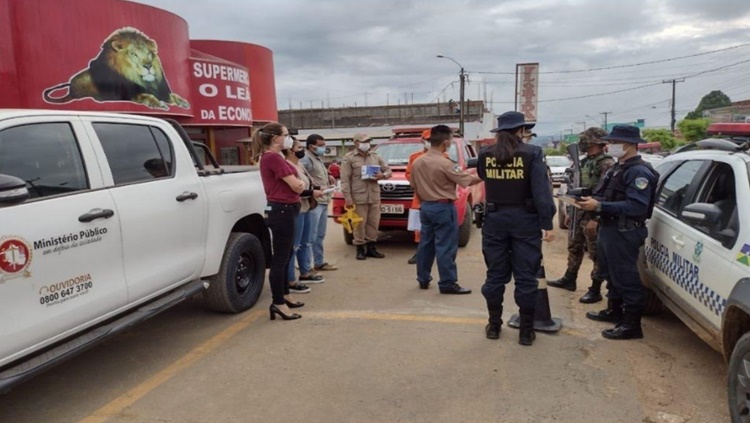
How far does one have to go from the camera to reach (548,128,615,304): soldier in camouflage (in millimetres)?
5105

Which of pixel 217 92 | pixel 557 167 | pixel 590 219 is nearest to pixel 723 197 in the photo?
pixel 590 219

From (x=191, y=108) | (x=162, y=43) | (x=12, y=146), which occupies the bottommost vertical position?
(x=12, y=146)

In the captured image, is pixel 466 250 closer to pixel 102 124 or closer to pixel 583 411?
pixel 583 411

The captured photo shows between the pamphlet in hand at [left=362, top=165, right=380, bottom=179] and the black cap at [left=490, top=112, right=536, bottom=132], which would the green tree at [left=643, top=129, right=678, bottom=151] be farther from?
the black cap at [left=490, top=112, right=536, bottom=132]

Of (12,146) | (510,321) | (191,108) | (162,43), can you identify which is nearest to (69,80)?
(162,43)

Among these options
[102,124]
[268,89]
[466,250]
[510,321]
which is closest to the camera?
[102,124]

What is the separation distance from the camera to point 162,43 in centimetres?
1498

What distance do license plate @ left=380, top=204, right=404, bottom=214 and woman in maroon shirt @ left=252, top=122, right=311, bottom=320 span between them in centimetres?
298

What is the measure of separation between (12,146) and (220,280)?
211 centimetres

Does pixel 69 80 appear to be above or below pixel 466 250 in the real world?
above

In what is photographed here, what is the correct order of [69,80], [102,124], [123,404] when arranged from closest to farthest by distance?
[123,404]
[102,124]
[69,80]

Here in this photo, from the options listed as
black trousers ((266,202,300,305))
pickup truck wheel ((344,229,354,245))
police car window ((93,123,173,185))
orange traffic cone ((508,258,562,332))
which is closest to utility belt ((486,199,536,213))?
orange traffic cone ((508,258,562,332))

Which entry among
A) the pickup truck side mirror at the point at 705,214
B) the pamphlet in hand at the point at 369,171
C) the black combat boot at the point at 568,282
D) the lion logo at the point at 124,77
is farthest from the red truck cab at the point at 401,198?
the lion logo at the point at 124,77

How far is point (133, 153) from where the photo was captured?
367 cm
